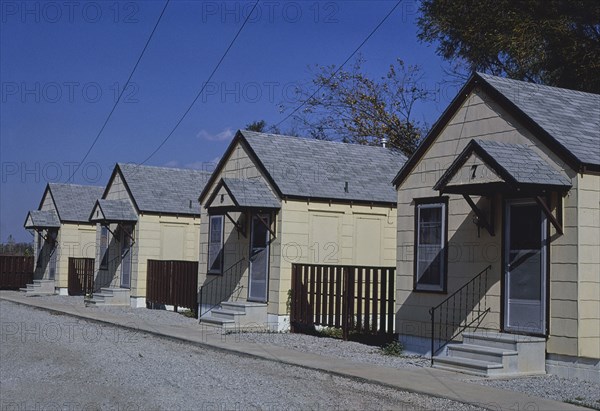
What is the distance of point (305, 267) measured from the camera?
18375mm

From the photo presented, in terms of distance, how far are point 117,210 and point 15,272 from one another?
13.6 meters

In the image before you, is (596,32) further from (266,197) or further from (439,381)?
(439,381)

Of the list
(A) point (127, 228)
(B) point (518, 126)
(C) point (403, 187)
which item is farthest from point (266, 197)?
(A) point (127, 228)

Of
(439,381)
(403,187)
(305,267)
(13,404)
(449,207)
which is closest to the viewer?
(13,404)

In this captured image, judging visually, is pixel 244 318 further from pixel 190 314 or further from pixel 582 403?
pixel 582 403

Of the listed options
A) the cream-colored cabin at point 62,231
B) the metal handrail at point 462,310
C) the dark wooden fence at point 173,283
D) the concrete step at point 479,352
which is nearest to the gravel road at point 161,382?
the concrete step at point 479,352

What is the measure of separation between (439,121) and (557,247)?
3.66 m

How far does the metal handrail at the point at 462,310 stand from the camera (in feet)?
43.9

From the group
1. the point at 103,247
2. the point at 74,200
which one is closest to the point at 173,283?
the point at 103,247

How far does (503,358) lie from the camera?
1187 cm

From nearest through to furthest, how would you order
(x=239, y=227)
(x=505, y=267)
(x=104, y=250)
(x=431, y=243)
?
(x=505, y=267), (x=431, y=243), (x=239, y=227), (x=104, y=250)

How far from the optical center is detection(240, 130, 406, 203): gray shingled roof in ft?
64.1

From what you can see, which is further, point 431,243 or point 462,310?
point 431,243

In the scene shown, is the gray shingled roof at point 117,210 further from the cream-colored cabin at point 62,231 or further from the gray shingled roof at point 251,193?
the gray shingled roof at point 251,193
